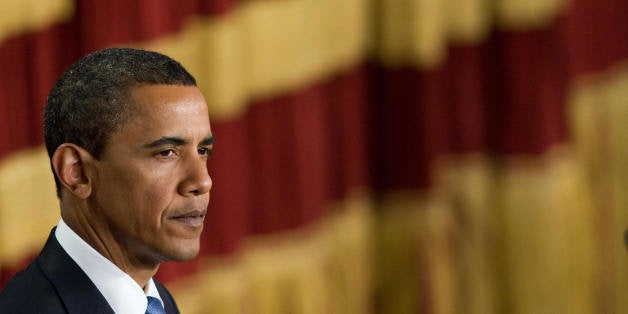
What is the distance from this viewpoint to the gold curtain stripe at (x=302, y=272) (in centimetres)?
190

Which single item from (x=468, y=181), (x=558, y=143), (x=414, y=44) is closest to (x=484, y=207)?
(x=468, y=181)

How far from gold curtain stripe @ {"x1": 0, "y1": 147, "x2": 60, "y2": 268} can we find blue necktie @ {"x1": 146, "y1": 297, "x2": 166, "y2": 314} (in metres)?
0.84

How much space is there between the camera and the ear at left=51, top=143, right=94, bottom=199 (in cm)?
91

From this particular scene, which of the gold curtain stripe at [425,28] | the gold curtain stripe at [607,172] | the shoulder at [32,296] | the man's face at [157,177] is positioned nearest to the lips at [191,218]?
the man's face at [157,177]

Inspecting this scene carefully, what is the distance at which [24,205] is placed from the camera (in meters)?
1.74

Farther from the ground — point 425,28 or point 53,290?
point 425,28

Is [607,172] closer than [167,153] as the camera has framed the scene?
No

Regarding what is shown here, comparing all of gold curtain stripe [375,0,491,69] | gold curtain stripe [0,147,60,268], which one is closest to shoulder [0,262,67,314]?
gold curtain stripe [0,147,60,268]

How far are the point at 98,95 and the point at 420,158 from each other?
121 cm

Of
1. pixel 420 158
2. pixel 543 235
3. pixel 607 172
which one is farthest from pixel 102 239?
pixel 607 172

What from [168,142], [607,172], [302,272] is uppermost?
[168,142]

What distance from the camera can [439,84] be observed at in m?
2.03

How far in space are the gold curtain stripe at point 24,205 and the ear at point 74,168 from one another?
862 millimetres

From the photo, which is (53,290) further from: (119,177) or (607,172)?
(607,172)
